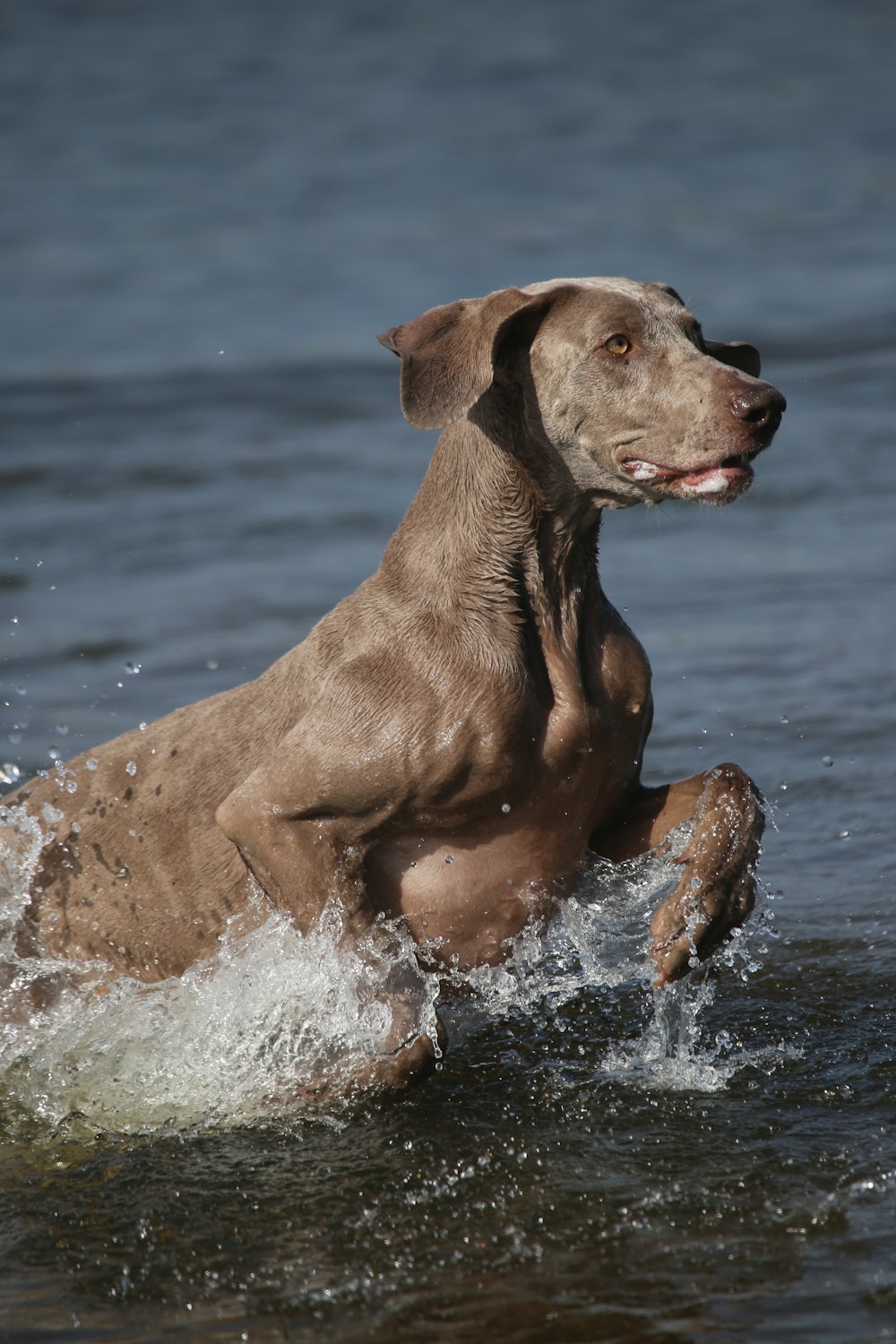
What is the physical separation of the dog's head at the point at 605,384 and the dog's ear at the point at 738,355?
35 centimetres

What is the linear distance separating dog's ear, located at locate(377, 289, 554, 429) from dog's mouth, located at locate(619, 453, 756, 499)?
43 cm

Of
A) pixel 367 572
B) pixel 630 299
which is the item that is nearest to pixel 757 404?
pixel 630 299

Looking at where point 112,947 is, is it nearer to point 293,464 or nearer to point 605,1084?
point 605,1084

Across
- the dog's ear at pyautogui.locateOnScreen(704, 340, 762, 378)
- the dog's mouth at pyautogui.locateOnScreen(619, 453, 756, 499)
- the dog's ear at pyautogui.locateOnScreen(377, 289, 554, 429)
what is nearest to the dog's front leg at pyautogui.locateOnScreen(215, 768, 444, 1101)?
the dog's ear at pyautogui.locateOnScreen(377, 289, 554, 429)

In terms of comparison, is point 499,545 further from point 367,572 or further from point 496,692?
point 367,572

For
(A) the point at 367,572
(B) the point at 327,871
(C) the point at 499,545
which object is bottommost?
(A) the point at 367,572

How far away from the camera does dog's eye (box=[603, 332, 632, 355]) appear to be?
14.2ft

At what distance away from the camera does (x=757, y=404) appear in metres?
4.14

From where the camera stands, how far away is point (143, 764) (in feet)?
16.3

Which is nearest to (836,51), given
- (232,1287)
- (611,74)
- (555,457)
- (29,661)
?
(611,74)

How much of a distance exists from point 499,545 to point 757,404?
0.73 m

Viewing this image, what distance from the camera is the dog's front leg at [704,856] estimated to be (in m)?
4.34

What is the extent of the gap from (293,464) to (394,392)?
2.13 meters

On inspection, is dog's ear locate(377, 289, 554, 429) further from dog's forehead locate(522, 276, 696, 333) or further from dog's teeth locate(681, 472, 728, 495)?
dog's teeth locate(681, 472, 728, 495)
